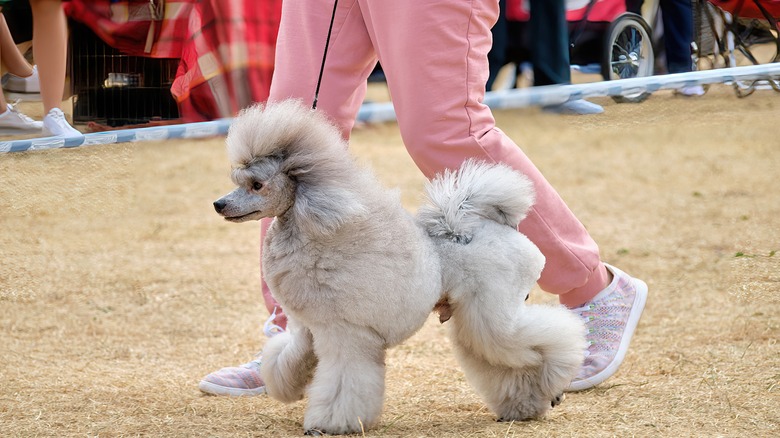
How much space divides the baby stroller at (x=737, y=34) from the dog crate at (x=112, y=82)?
1.80 metres

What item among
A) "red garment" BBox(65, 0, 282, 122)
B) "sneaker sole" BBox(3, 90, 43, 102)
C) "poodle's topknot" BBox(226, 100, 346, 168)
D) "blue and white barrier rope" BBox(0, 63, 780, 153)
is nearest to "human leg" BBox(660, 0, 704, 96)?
"blue and white barrier rope" BBox(0, 63, 780, 153)

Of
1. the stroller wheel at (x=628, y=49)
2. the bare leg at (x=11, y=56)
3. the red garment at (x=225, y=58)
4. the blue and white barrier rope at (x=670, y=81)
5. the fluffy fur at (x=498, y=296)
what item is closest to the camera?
the fluffy fur at (x=498, y=296)

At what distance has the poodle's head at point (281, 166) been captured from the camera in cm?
199

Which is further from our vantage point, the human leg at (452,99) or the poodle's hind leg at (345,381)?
the human leg at (452,99)

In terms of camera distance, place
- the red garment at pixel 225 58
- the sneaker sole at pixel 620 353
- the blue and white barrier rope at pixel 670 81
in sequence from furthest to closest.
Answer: the red garment at pixel 225 58
the blue and white barrier rope at pixel 670 81
the sneaker sole at pixel 620 353

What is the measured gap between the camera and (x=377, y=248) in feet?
6.57

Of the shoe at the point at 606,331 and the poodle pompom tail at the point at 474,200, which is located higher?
the poodle pompom tail at the point at 474,200

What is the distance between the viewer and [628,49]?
324 centimetres

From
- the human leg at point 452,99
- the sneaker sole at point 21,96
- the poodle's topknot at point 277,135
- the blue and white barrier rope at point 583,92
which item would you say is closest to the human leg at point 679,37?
the blue and white barrier rope at point 583,92

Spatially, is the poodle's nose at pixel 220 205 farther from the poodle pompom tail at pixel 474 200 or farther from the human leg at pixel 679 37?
the human leg at pixel 679 37

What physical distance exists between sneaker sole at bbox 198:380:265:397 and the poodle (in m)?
0.43

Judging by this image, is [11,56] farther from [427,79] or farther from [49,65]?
[427,79]

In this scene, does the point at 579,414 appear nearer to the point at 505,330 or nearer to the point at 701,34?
the point at 505,330

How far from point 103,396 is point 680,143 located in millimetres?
5700
